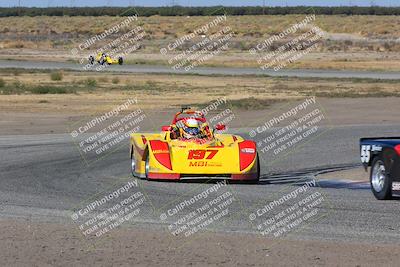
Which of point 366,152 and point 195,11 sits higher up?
point 366,152

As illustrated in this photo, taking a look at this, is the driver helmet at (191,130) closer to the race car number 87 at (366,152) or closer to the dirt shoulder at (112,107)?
the race car number 87 at (366,152)

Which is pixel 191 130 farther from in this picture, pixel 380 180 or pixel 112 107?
pixel 112 107

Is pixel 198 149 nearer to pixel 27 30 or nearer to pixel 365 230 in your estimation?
pixel 365 230

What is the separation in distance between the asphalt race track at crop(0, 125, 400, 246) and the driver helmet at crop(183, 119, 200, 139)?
4.39ft

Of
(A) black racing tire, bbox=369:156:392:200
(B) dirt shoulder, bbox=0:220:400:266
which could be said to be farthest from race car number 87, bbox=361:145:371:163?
(B) dirt shoulder, bbox=0:220:400:266

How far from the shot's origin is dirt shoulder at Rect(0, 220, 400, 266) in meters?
11.2

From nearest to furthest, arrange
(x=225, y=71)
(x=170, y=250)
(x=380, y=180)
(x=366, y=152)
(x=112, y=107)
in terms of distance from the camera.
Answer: (x=170, y=250) < (x=380, y=180) < (x=366, y=152) < (x=112, y=107) < (x=225, y=71)

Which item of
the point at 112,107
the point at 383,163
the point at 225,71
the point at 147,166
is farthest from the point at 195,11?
the point at 383,163

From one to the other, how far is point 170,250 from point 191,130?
8465 mm

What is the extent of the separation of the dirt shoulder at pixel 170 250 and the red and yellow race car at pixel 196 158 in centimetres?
600

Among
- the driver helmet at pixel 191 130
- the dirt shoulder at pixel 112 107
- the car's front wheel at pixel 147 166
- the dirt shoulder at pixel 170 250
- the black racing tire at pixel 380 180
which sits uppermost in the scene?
the dirt shoulder at pixel 170 250

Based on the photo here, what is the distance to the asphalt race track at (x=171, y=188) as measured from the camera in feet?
44.9

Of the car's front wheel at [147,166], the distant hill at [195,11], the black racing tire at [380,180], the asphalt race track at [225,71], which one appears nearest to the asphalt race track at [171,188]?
the black racing tire at [380,180]

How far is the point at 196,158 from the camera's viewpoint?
19172 millimetres
